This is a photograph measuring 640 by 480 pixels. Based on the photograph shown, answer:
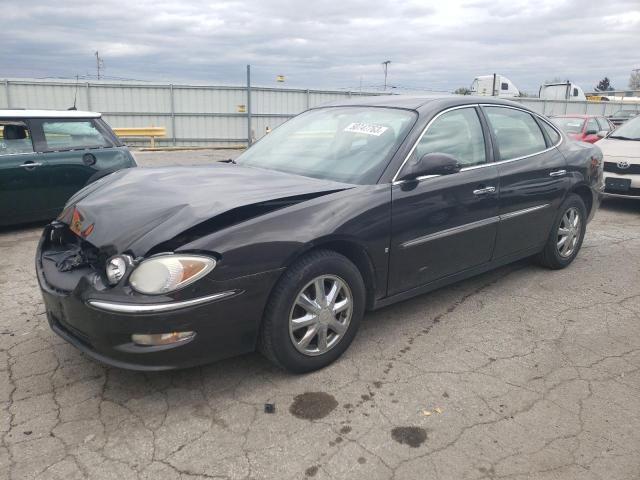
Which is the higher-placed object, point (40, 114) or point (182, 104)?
point (182, 104)

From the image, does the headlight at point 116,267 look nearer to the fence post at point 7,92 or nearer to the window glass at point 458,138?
the window glass at point 458,138

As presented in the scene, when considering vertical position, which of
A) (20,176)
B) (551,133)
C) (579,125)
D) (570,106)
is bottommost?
(20,176)

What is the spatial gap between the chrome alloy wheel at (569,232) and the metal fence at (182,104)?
14.0 m

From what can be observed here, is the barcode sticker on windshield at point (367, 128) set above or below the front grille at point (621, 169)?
above

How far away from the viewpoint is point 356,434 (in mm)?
2570

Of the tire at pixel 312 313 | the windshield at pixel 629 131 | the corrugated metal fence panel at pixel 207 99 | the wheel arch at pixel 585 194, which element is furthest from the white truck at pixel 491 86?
the tire at pixel 312 313

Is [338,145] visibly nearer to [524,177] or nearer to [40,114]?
[524,177]

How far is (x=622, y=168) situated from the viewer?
26.2 feet

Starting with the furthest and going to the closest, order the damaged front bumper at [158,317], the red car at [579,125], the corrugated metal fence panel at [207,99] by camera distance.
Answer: the corrugated metal fence panel at [207,99]
the red car at [579,125]
the damaged front bumper at [158,317]

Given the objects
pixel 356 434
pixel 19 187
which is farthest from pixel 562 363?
pixel 19 187

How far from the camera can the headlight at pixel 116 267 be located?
2600 millimetres

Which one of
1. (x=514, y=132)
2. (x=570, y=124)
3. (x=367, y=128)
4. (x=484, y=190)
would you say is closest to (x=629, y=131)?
(x=570, y=124)

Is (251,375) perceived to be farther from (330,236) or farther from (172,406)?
(330,236)

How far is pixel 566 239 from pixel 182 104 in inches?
686
